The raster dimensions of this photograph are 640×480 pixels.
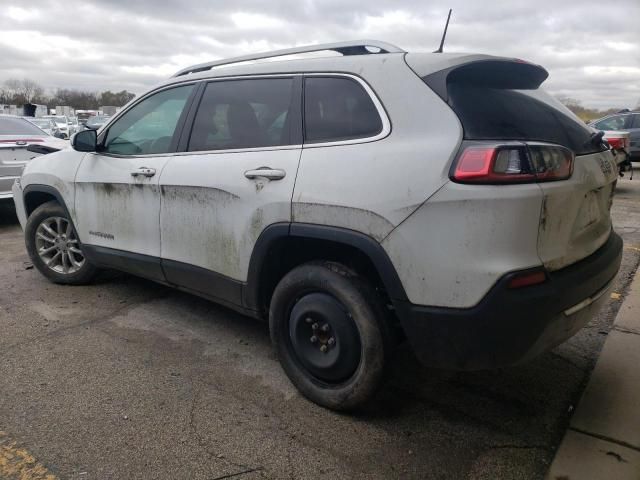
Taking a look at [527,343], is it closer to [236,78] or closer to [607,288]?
[607,288]

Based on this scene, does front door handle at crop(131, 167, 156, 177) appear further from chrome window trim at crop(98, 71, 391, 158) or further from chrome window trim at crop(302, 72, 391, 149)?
chrome window trim at crop(302, 72, 391, 149)

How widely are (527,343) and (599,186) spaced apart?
927mm

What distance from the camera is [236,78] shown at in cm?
342

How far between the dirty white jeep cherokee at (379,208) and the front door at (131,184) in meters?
0.04

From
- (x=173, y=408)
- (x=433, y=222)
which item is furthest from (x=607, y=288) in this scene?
(x=173, y=408)

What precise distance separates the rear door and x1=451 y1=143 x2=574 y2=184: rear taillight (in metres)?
0.92

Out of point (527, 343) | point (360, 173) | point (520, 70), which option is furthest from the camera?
point (520, 70)

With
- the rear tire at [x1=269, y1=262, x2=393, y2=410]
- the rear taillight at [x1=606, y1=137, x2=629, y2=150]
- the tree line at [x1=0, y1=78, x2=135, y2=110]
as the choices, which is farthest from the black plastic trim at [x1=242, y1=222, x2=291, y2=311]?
the tree line at [x1=0, y1=78, x2=135, y2=110]

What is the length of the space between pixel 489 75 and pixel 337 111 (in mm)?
761

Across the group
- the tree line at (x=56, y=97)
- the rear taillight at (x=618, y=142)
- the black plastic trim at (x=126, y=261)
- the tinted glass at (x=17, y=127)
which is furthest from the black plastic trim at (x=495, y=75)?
the tree line at (x=56, y=97)

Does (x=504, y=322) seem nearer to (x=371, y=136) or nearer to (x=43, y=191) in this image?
(x=371, y=136)

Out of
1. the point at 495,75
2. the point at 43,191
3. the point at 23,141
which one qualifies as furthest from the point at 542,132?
the point at 23,141

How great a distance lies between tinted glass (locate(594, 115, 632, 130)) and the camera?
45.9 ft

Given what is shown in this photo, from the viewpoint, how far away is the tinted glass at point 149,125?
3736 mm
